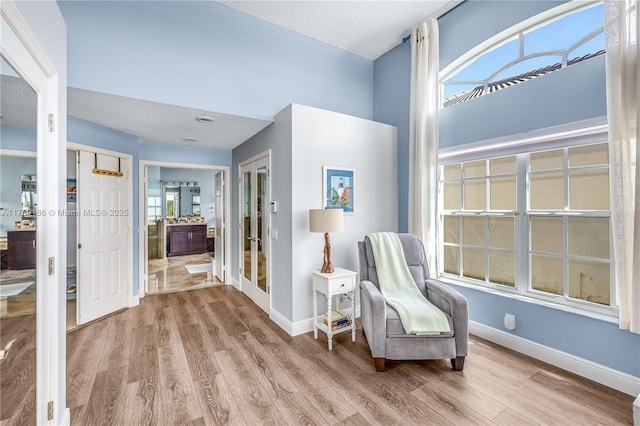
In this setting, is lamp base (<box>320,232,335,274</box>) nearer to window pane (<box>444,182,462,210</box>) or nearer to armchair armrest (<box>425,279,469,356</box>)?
armchair armrest (<box>425,279,469,356</box>)

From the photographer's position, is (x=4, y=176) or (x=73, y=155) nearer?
(x=4, y=176)

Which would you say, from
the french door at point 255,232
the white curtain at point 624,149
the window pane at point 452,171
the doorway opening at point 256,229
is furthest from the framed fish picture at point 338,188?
the white curtain at point 624,149

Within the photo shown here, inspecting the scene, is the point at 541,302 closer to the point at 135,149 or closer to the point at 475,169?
the point at 475,169

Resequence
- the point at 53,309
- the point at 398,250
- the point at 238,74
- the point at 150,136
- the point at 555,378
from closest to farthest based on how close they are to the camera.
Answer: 1. the point at 53,309
2. the point at 555,378
3. the point at 398,250
4. the point at 238,74
5. the point at 150,136

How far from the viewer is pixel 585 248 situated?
231 centimetres

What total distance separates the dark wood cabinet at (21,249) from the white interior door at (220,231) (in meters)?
3.63

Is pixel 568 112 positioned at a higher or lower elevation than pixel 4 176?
higher

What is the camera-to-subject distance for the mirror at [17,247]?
1135mm

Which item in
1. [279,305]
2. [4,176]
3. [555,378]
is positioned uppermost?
[4,176]

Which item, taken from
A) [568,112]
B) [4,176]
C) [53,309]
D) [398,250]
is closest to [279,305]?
[398,250]

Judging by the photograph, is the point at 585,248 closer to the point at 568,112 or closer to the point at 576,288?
the point at 576,288

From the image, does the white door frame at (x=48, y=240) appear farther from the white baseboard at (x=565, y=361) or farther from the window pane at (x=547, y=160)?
the window pane at (x=547, y=160)

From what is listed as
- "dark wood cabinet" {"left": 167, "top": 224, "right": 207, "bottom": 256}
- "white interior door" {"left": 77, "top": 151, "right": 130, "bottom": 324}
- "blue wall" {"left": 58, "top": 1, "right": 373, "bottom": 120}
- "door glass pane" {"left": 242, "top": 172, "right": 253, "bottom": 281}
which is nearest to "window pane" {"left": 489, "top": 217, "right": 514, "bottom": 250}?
"blue wall" {"left": 58, "top": 1, "right": 373, "bottom": 120}

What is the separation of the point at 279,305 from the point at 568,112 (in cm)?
340
